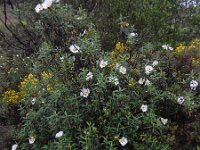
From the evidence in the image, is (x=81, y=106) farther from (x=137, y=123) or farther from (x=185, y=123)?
(x=185, y=123)

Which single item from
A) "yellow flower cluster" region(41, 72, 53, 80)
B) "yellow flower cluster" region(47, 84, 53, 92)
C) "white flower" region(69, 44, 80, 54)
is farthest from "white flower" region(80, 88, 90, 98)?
"yellow flower cluster" region(41, 72, 53, 80)

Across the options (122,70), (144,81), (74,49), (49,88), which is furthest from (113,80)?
(49,88)

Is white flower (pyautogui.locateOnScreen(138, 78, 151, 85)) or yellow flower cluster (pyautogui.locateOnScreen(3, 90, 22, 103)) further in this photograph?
yellow flower cluster (pyautogui.locateOnScreen(3, 90, 22, 103))

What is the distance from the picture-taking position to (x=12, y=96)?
225 inches

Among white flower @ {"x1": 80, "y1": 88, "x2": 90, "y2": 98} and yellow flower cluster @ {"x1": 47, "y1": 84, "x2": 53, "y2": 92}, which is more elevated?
yellow flower cluster @ {"x1": 47, "y1": 84, "x2": 53, "y2": 92}

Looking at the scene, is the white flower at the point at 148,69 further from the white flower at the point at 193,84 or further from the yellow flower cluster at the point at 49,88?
the yellow flower cluster at the point at 49,88

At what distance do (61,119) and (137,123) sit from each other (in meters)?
0.74

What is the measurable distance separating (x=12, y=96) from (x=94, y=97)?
1.87m

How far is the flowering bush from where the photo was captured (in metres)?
4.17

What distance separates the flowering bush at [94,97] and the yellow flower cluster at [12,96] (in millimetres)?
859

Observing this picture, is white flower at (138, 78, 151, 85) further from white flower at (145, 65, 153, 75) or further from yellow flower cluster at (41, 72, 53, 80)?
yellow flower cluster at (41, 72, 53, 80)

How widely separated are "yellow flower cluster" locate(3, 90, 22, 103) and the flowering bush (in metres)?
0.86

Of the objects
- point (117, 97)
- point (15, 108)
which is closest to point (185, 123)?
point (117, 97)

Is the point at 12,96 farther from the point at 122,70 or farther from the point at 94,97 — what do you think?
the point at 122,70
